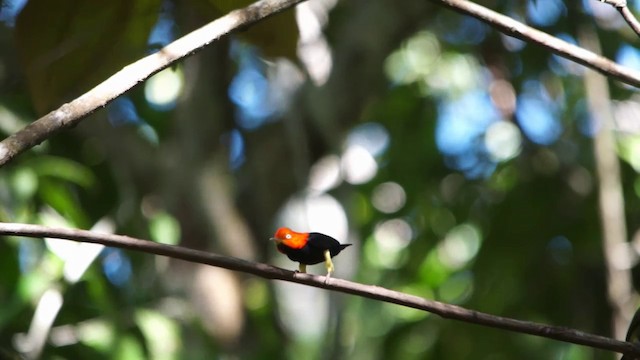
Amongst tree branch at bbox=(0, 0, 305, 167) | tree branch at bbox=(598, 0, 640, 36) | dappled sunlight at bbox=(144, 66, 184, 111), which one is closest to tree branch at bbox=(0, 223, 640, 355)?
tree branch at bbox=(0, 0, 305, 167)

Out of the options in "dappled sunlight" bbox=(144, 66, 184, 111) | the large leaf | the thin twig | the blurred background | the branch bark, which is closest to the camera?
the branch bark

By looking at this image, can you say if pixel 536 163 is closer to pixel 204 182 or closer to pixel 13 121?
pixel 204 182

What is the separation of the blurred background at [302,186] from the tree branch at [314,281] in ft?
2.49

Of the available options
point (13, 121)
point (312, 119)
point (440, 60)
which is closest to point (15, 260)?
point (13, 121)

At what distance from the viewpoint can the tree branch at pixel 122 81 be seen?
4.01 ft

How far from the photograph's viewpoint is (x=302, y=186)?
130 inches

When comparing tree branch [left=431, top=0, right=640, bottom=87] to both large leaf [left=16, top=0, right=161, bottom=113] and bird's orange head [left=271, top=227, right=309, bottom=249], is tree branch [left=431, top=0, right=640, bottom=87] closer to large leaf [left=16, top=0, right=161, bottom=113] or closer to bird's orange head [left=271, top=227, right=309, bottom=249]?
bird's orange head [left=271, top=227, right=309, bottom=249]

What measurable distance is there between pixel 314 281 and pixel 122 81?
1.29ft

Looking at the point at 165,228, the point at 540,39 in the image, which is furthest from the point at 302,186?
the point at 540,39

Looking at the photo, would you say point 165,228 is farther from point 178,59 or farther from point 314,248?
point 178,59

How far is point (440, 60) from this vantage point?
6.41 m

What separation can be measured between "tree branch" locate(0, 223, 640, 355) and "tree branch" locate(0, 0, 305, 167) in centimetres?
13

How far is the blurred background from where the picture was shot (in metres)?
3.06

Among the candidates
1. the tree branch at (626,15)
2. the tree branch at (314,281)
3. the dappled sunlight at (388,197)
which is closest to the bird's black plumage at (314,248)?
the tree branch at (314,281)
